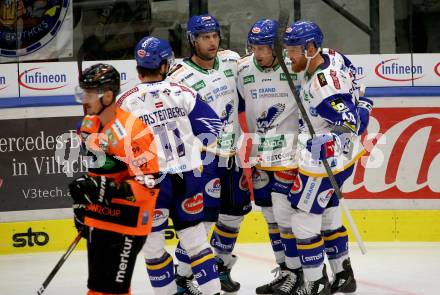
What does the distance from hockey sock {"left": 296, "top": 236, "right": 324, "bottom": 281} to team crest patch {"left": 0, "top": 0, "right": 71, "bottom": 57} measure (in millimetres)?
2774

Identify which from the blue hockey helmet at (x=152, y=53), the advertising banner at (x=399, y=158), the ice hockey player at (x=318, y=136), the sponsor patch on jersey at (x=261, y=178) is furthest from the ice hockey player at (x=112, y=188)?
the advertising banner at (x=399, y=158)

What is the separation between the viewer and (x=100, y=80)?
400 centimetres

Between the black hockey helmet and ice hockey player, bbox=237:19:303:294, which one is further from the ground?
the black hockey helmet

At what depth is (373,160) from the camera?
7.03 meters

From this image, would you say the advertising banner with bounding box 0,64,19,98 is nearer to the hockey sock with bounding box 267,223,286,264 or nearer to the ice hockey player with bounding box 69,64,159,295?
the hockey sock with bounding box 267,223,286,264

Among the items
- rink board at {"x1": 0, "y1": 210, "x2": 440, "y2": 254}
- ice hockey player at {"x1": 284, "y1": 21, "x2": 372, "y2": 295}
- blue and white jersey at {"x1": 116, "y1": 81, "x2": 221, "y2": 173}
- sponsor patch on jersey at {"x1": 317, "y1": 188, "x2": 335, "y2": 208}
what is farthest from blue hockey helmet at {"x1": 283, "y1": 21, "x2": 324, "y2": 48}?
rink board at {"x1": 0, "y1": 210, "x2": 440, "y2": 254}

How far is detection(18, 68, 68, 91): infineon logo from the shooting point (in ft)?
22.6

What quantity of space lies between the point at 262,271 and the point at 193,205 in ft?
5.23

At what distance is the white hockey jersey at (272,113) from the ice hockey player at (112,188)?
153 centimetres

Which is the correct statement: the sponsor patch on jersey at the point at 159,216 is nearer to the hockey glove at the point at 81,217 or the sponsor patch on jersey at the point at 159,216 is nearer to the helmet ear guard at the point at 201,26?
the hockey glove at the point at 81,217

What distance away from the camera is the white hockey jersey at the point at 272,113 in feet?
17.8

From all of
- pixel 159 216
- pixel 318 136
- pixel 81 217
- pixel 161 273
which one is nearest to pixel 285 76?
pixel 318 136

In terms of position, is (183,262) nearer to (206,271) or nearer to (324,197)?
(206,271)

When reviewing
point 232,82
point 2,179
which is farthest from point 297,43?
point 2,179
